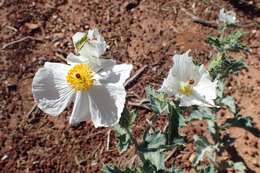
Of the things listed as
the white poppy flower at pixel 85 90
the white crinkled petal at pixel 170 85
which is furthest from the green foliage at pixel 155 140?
the white poppy flower at pixel 85 90

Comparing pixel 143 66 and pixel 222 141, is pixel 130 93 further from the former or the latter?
pixel 222 141

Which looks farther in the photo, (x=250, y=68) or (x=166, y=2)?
(x=166, y=2)

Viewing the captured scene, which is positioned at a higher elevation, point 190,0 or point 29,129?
point 190,0

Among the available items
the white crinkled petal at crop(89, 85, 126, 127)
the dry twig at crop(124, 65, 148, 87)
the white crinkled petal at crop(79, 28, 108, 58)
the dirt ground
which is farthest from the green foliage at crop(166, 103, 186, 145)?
the dry twig at crop(124, 65, 148, 87)

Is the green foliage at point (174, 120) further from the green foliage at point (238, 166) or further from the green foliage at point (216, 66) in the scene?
the green foliage at point (238, 166)

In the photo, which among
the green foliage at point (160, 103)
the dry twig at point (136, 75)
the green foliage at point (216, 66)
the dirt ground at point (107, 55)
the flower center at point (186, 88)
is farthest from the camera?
the dry twig at point (136, 75)

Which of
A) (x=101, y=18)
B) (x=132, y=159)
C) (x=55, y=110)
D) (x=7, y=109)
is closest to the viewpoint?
(x=55, y=110)

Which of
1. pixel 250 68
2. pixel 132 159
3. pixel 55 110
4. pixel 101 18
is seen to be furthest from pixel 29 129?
pixel 250 68
